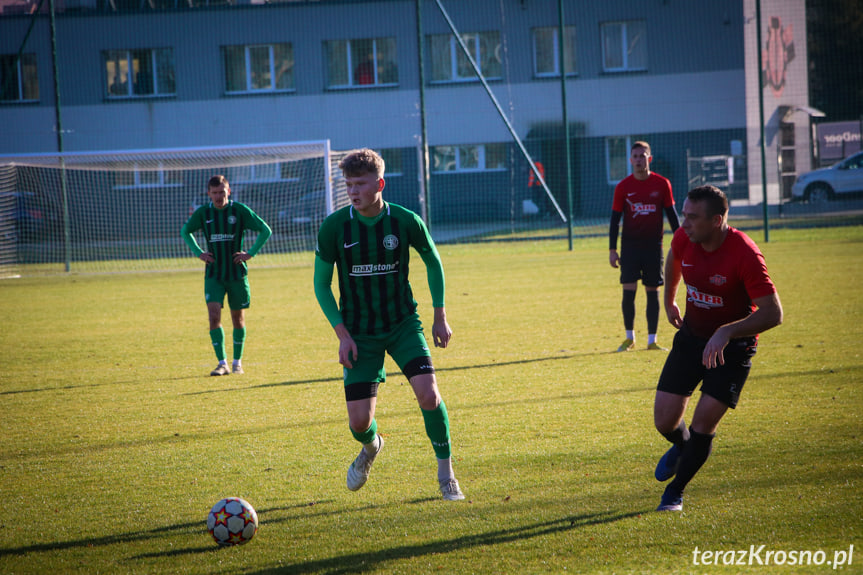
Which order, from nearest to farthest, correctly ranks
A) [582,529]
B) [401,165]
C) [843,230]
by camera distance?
[582,529] < [843,230] < [401,165]

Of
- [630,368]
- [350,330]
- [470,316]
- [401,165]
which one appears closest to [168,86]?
[401,165]

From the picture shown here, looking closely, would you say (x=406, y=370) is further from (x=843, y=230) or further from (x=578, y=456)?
(x=843, y=230)

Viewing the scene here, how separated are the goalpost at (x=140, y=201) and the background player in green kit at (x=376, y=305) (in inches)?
563

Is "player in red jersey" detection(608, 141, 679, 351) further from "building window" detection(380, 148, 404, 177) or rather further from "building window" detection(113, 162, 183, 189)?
"building window" detection(113, 162, 183, 189)

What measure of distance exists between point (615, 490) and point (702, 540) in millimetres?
804

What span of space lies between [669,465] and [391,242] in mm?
2064

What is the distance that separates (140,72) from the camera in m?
30.8

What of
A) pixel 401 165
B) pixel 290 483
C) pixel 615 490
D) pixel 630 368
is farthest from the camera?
pixel 401 165

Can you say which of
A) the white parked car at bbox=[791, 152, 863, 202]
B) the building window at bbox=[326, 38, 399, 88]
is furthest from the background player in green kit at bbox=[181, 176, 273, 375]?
the white parked car at bbox=[791, 152, 863, 202]

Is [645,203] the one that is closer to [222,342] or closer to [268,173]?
[222,342]

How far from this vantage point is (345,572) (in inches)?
155

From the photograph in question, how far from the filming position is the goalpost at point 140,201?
843 inches

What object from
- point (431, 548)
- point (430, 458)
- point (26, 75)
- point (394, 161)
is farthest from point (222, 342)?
point (26, 75)

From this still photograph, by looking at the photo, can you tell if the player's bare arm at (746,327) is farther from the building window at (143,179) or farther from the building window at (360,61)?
the building window at (360,61)
